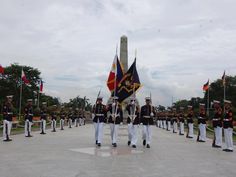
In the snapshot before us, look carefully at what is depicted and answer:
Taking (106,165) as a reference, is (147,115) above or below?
above

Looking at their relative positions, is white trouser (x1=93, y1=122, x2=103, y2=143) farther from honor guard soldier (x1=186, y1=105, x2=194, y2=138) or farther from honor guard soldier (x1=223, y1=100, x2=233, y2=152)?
honor guard soldier (x1=186, y1=105, x2=194, y2=138)

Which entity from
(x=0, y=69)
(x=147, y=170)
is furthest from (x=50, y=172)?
(x=0, y=69)

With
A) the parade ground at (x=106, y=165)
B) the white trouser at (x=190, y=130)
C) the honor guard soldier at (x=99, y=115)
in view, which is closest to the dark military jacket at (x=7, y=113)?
the honor guard soldier at (x=99, y=115)

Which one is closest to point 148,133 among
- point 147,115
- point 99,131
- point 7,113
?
point 147,115

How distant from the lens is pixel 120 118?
14.0 metres

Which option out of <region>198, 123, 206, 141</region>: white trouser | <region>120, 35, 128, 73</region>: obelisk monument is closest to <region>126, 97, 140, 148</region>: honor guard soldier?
<region>198, 123, 206, 141</region>: white trouser

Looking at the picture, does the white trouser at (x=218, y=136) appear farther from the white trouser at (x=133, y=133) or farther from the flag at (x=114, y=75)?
the flag at (x=114, y=75)

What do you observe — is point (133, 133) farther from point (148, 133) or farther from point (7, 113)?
point (7, 113)

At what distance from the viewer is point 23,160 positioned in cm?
920

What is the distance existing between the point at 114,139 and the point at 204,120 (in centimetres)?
618

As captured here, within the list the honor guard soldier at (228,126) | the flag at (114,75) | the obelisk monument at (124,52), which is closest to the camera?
the honor guard soldier at (228,126)

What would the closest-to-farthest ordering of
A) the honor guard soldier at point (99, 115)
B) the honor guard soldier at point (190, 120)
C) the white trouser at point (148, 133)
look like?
the white trouser at point (148, 133) → the honor guard soldier at point (99, 115) → the honor guard soldier at point (190, 120)

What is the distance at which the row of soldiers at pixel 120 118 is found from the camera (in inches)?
537

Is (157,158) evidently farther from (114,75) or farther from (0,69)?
(0,69)
